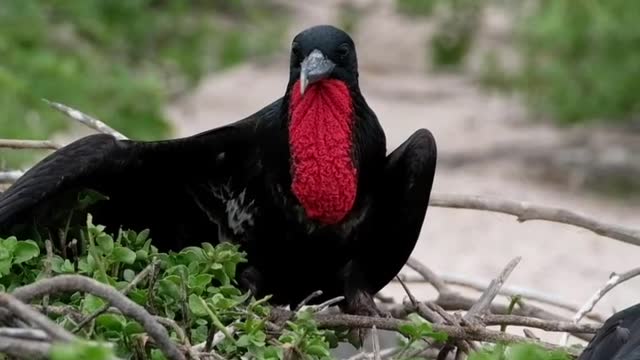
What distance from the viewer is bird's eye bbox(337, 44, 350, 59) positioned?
315 cm

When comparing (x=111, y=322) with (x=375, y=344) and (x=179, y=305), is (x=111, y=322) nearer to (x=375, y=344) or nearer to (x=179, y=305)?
(x=179, y=305)

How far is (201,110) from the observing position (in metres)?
11.7

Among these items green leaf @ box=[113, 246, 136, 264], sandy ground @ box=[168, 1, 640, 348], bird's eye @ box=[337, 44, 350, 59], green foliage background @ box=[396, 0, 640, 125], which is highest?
bird's eye @ box=[337, 44, 350, 59]

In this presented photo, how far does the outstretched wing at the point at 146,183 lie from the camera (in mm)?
2887

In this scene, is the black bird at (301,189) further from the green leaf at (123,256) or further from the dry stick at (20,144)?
the green leaf at (123,256)

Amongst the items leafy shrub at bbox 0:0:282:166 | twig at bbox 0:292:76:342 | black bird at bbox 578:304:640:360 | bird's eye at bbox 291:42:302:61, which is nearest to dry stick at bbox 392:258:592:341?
black bird at bbox 578:304:640:360

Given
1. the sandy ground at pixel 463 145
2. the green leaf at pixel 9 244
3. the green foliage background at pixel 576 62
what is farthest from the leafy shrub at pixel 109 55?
the green leaf at pixel 9 244

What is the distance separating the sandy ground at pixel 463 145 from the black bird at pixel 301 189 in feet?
2.92

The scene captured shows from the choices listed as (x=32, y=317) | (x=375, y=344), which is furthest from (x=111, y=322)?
(x=375, y=344)

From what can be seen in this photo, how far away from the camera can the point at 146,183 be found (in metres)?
3.14

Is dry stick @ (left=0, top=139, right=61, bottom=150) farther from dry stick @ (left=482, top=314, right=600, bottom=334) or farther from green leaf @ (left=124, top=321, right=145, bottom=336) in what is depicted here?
dry stick @ (left=482, top=314, right=600, bottom=334)

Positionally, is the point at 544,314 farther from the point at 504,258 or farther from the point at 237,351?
the point at 504,258

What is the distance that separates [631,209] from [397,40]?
6.12m

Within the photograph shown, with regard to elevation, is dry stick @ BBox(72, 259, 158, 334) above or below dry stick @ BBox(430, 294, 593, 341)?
above
